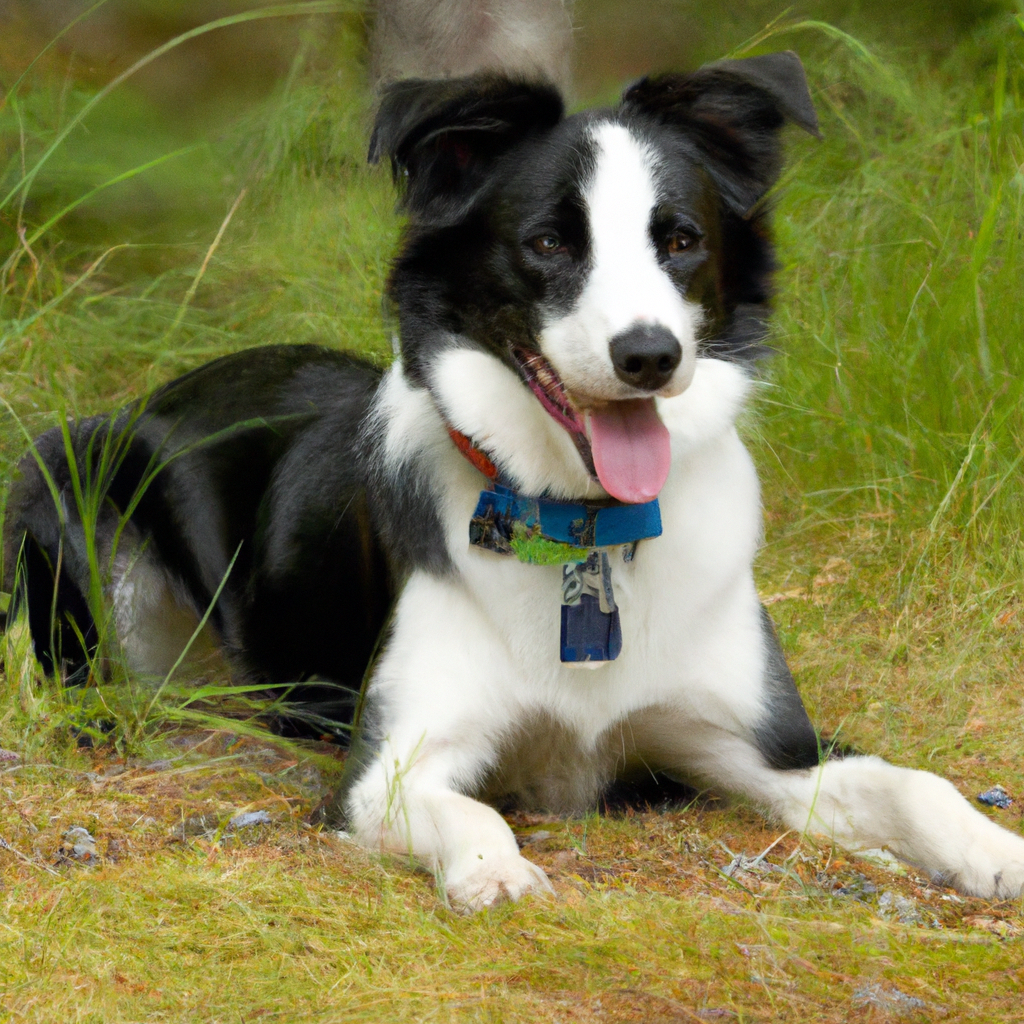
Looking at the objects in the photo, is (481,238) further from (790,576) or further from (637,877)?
(790,576)

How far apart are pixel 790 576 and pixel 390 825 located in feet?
6.11

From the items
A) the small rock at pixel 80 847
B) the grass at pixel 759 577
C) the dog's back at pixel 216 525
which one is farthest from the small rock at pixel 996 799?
the small rock at pixel 80 847

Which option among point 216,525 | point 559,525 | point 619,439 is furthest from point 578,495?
point 216,525

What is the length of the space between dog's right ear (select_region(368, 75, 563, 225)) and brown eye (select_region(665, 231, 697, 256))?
366 mm

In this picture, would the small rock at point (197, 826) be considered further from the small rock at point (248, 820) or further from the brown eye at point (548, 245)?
the brown eye at point (548, 245)

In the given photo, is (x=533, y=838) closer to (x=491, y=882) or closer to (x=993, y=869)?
(x=491, y=882)

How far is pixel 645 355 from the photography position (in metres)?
2.15

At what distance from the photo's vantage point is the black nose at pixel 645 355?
2.16 metres

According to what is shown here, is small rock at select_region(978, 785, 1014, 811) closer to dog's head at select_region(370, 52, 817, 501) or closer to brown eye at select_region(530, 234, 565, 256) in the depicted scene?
dog's head at select_region(370, 52, 817, 501)

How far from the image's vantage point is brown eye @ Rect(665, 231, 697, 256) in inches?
94.0

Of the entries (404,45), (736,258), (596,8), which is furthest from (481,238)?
(596,8)

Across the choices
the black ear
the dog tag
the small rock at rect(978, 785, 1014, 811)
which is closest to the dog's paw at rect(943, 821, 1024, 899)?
the small rock at rect(978, 785, 1014, 811)

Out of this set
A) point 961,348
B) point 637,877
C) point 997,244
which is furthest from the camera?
point 997,244

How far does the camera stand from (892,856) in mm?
2447
